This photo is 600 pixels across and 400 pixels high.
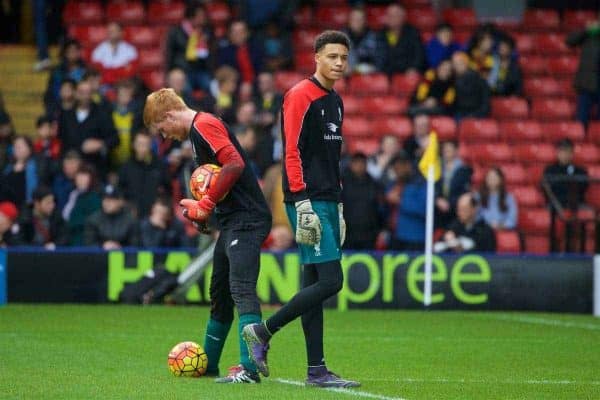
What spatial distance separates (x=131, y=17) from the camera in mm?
22812

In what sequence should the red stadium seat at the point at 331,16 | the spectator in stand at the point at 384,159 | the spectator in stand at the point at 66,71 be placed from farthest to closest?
the red stadium seat at the point at 331,16
the spectator in stand at the point at 66,71
the spectator in stand at the point at 384,159

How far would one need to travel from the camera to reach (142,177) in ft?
59.4

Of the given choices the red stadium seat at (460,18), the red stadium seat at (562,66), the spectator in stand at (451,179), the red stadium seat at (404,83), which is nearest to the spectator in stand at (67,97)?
the spectator in stand at (451,179)

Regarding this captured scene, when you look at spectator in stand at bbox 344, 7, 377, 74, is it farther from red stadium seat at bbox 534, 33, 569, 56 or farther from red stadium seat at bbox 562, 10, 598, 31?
red stadium seat at bbox 562, 10, 598, 31

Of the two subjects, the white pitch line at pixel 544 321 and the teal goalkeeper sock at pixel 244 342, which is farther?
the white pitch line at pixel 544 321

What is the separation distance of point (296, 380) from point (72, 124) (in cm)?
993

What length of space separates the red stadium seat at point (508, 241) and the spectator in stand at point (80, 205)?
5.25 metres

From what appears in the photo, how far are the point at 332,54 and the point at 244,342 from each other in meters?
1.94

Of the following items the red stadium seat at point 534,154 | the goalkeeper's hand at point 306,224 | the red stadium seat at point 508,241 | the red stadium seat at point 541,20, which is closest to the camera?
the goalkeeper's hand at point 306,224

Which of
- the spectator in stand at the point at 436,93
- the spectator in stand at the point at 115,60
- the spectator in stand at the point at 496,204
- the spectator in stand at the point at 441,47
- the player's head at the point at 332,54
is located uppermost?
the spectator in stand at the point at 441,47

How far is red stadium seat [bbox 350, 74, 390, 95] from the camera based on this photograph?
21484 millimetres

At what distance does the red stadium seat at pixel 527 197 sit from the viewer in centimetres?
2008

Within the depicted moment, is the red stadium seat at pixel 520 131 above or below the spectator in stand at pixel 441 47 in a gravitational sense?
below

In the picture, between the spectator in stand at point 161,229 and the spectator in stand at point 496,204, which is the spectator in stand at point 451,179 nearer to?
the spectator in stand at point 496,204
